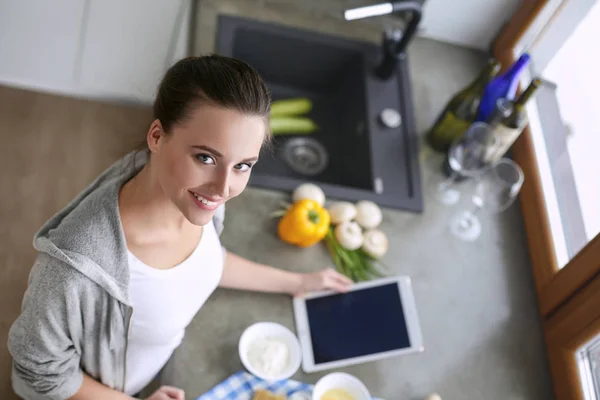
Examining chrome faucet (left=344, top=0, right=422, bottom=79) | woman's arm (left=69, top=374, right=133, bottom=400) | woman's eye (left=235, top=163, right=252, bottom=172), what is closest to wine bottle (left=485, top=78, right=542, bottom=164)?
chrome faucet (left=344, top=0, right=422, bottom=79)

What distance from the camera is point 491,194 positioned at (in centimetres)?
148

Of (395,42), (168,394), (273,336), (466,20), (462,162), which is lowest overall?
(168,394)

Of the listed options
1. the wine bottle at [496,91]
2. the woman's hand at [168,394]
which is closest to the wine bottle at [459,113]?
the wine bottle at [496,91]

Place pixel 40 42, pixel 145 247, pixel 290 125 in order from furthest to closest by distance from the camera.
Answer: pixel 40 42, pixel 290 125, pixel 145 247

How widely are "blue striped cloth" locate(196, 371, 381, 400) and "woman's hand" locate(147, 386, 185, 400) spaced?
6 centimetres

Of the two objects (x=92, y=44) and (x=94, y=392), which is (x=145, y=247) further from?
(x=92, y=44)

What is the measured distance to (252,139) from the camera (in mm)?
741

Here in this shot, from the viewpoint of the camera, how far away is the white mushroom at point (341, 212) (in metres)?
1.30

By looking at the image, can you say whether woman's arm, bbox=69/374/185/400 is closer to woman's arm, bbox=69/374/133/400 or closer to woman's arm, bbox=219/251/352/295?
woman's arm, bbox=69/374/133/400

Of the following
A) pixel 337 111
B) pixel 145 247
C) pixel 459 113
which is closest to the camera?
pixel 145 247

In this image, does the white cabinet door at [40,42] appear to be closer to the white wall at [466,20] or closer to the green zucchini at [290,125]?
the green zucchini at [290,125]

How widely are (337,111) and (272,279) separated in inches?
31.5

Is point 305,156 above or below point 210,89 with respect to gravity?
above

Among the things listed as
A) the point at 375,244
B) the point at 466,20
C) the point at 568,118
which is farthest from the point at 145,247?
the point at 466,20
